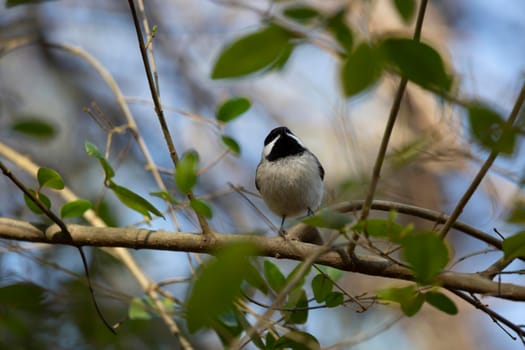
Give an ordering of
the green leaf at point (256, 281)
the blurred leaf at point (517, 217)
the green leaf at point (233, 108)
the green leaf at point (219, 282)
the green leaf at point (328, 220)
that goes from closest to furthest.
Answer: the green leaf at point (219, 282) < the green leaf at point (328, 220) < the green leaf at point (256, 281) < the blurred leaf at point (517, 217) < the green leaf at point (233, 108)

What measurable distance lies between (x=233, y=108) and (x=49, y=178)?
64 centimetres

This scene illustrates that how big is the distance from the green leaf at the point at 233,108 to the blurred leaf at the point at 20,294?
35.7 inches

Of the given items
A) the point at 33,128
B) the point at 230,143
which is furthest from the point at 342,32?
the point at 33,128

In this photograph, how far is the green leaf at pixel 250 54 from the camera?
0.71 m

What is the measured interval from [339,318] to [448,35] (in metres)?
3.60

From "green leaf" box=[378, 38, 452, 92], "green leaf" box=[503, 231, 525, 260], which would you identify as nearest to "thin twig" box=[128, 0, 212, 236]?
"green leaf" box=[503, 231, 525, 260]

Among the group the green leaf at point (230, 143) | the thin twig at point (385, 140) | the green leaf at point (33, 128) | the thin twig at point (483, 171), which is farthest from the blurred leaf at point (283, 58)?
the green leaf at point (33, 128)

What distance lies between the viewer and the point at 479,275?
150cm

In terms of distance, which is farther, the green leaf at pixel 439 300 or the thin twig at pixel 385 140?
the green leaf at pixel 439 300

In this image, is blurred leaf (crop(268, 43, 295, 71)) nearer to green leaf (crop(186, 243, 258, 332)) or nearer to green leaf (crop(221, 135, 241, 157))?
green leaf (crop(186, 243, 258, 332))

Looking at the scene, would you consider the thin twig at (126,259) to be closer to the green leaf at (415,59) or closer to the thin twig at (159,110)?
the thin twig at (159,110)

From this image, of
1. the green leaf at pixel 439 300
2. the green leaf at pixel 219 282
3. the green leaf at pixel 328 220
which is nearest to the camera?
the green leaf at pixel 219 282

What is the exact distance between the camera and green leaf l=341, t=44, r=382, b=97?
0.74m

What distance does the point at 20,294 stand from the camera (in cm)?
214
